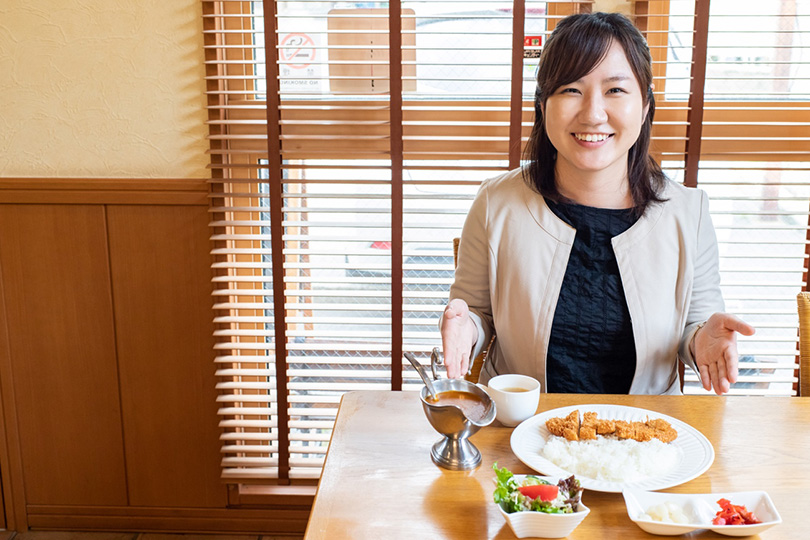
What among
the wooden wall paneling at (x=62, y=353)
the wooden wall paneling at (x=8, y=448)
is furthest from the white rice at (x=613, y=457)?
the wooden wall paneling at (x=8, y=448)

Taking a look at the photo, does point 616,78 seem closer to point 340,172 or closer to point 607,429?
point 607,429

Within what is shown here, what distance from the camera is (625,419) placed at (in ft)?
4.33

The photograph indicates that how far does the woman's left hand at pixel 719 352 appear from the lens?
4.72 ft

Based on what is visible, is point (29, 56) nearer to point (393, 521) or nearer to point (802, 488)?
point (393, 521)

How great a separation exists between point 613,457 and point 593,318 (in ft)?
2.01

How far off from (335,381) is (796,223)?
158cm

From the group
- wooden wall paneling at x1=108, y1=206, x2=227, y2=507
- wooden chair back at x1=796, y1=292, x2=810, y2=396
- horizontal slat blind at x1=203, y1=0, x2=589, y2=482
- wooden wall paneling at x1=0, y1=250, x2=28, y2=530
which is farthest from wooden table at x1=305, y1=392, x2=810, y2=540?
wooden wall paneling at x1=0, y1=250, x2=28, y2=530

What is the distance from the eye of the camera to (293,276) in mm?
2352

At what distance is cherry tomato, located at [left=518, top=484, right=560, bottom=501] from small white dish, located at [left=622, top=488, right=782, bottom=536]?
0.37ft

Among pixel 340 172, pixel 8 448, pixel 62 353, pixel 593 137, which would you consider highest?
pixel 593 137

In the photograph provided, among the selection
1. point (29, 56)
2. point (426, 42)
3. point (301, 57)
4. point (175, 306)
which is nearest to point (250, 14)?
point (301, 57)

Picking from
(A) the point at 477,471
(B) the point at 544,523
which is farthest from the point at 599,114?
(B) the point at 544,523

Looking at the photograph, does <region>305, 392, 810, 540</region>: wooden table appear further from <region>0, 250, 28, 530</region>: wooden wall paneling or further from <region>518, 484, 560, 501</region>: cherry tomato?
<region>0, 250, 28, 530</region>: wooden wall paneling

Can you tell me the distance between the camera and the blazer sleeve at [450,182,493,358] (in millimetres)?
1795
